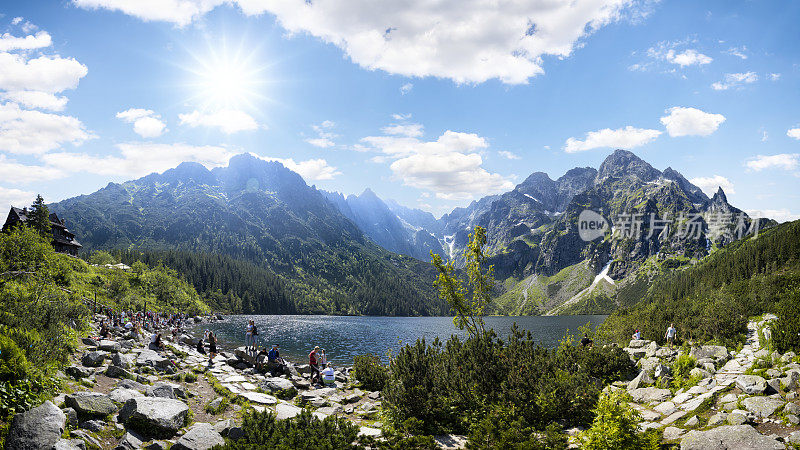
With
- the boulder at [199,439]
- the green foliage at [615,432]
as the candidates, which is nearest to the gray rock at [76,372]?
the boulder at [199,439]

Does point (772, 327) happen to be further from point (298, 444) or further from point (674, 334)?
point (298, 444)

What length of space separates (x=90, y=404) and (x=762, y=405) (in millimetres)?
22068

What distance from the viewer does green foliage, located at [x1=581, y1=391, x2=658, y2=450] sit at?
29.8 feet

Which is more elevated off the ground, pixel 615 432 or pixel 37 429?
pixel 615 432

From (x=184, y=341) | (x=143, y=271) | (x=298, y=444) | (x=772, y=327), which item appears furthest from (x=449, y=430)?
(x=143, y=271)

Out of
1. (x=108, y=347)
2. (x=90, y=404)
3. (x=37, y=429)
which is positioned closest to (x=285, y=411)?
(x=90, y=404)

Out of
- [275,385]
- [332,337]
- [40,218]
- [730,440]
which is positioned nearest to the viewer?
[730,440]

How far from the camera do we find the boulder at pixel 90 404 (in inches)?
436

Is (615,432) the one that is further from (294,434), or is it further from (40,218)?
(40,218)

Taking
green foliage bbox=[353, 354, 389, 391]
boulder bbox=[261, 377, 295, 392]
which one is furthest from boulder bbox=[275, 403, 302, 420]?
green foliage bbox=[353, 354, 389, 391]

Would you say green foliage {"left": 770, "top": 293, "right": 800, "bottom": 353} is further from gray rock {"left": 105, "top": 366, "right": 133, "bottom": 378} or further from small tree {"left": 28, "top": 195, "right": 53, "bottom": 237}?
small tree {"left": 28, "top": 195, "right": 53, "bottom": 237}

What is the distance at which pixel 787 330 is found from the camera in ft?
51.9

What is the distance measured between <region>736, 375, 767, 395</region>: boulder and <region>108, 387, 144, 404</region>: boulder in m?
22.8

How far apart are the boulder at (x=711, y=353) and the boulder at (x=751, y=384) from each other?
20.7 ft
